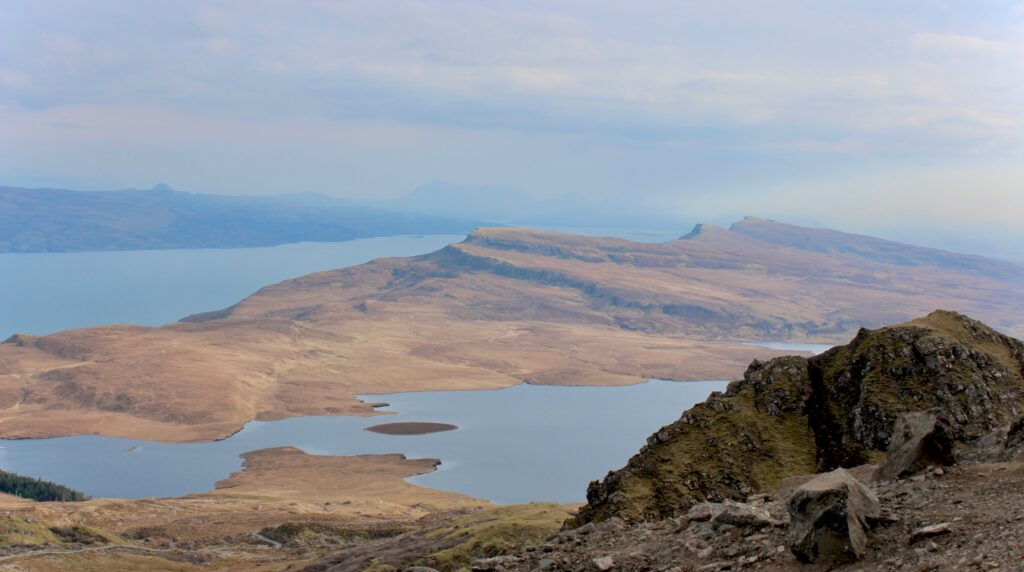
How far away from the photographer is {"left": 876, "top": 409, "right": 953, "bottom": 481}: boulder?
3466 centimetres

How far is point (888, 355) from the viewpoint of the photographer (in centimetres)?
5941

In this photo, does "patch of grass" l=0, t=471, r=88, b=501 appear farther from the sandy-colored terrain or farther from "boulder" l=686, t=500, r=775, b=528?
"boulder" l=686, t=500, r=775, b=528

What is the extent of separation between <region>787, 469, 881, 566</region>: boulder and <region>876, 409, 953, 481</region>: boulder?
8262 millimetres

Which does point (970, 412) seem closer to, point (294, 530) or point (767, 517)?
point (767, 517)

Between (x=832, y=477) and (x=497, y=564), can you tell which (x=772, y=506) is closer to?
(x=832, y=477)

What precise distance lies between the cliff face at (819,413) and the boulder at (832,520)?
872 inches

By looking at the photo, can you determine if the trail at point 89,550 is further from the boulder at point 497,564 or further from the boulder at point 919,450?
the boulder at point 919,450

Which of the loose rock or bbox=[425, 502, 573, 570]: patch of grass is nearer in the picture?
the loose rock

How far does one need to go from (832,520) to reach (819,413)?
34.5 metres

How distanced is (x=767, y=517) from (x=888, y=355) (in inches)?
1290

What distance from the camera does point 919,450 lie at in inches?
1373

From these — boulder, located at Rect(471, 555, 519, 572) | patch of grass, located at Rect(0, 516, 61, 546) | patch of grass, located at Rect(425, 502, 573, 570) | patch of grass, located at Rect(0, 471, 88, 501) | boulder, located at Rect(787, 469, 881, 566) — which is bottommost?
patch of grass, located at Rect(0, 471, 88, 501)

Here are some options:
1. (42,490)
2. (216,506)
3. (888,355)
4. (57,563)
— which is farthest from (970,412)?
(42,490)

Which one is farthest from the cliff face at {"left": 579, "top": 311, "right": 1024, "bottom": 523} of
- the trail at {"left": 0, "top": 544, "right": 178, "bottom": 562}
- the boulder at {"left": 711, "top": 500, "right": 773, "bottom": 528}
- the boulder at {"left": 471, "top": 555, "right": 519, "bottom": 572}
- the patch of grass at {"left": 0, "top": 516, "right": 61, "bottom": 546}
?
the patch of grass at {"left": 0, "top": 516, "right": 61, "bottom": 546}
